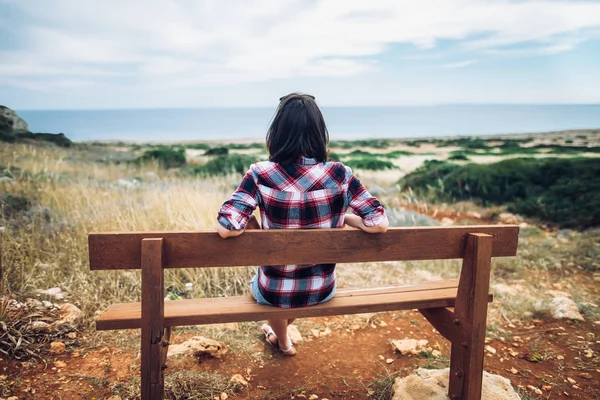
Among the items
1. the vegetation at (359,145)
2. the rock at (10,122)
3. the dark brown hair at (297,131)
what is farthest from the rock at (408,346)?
the vegetation at (359,145)

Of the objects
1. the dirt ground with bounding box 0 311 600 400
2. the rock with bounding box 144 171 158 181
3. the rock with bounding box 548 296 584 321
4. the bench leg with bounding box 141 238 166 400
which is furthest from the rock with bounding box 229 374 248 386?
the rock with bounding box 144 171 158 181

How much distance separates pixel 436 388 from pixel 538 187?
29.2ft

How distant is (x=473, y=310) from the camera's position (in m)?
2.27

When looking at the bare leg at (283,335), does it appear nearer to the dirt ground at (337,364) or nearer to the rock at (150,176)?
the dirt ground at (337,364)

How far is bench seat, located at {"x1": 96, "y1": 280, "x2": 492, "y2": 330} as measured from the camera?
88.4 inches

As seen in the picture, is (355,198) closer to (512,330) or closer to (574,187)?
(512,330)

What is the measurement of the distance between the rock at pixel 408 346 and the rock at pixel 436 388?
0.68m

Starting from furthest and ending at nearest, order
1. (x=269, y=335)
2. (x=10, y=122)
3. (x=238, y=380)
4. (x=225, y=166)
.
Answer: (x=225, y=166) < (x=10, y=122) < (x=269, y=335) < (x=238, y=380)

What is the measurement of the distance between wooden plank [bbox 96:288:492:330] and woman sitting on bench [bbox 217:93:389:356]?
99mm

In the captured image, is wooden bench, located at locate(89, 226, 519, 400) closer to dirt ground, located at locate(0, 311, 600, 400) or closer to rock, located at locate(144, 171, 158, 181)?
dirt ground, located at locate(0, 311, 600, 400)

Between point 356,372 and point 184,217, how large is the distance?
313 cm

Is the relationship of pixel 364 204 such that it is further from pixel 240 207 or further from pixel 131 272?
pixel 131 272

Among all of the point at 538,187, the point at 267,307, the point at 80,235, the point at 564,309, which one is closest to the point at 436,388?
the point at 267,307

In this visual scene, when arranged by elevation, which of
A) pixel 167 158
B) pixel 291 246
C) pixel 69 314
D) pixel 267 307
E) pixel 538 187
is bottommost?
pixel 69 314
